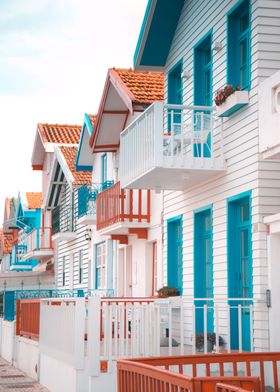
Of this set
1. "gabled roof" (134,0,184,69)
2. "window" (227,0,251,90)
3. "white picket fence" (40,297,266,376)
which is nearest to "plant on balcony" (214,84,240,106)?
"window" (227,0,251,90)

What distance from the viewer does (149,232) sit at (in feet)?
76.5

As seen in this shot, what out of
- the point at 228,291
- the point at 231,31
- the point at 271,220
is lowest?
the point at 228,291

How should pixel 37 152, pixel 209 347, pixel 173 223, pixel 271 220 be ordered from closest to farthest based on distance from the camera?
pixel 271 220, pixel 209 347, pixel 173 223, pixel 37 152

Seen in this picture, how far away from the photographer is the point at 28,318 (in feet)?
75.4

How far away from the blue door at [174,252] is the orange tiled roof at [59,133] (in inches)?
722

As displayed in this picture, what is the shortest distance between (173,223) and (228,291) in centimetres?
455

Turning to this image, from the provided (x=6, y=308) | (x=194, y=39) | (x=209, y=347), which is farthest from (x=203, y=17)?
(x=6, y=308)

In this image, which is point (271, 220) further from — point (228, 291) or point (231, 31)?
point (231, 31)

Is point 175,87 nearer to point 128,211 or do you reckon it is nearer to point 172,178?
point 172,178

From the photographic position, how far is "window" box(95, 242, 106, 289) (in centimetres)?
2873

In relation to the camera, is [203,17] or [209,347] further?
[203,17]

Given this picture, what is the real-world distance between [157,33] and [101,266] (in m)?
11.3

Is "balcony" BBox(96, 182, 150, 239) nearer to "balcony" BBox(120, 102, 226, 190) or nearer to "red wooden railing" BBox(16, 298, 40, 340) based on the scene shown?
"red wooden railing" BBox(16, 298, 40, 340)

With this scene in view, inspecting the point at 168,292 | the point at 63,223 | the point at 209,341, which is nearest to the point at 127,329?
the point at 209,341
